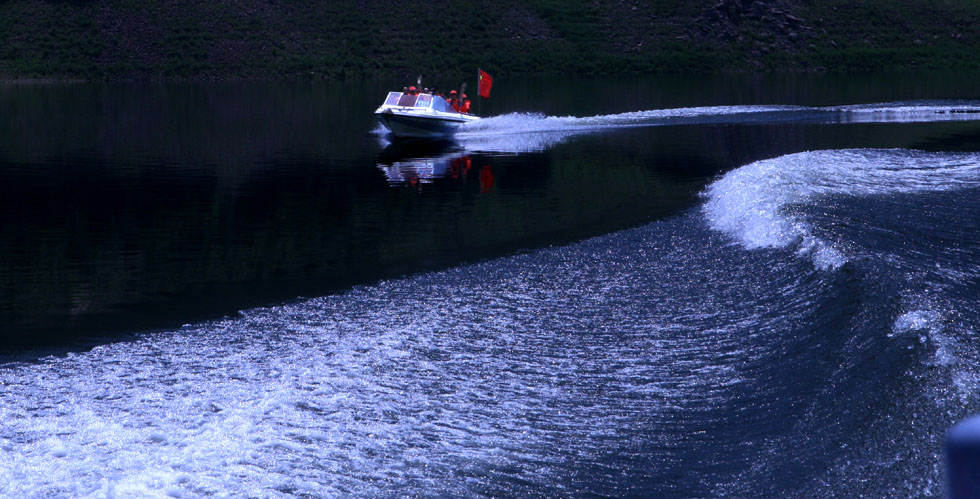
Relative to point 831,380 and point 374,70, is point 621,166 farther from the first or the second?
point 374,70

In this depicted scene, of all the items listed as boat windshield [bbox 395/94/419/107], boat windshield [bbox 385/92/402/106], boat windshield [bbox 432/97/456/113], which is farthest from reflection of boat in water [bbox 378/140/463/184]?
boat windshield [bbox 385/92/402/106]

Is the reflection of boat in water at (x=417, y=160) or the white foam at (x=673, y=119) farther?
the white foam at (x=673, y=119)

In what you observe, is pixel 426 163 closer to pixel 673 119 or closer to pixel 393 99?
pixel 393 99

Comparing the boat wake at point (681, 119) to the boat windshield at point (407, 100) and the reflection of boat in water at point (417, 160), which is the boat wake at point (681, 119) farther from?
the boat windshield at point (407, 100)

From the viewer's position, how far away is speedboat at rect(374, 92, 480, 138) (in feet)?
151

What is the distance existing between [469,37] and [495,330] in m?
97.0

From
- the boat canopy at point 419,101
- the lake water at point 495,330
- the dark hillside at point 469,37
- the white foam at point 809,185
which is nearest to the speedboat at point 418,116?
the boat canopy at point 419,101

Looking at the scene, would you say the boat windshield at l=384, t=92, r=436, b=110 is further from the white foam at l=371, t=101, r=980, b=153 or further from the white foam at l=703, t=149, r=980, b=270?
the white foam at l=703, t=149, r=980, b=270

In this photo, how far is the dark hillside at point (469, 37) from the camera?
9751cm

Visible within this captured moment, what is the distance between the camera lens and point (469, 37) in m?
109

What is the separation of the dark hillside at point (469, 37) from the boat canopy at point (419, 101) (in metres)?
53.7

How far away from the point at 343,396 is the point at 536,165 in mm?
→ 25128

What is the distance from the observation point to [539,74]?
103 metres

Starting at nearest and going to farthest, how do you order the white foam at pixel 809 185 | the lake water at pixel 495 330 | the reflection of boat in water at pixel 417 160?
the lake water at pixel 495 330 < the white foam at pixel 809 185 < the reflection of boat in water at pixel 417 160
